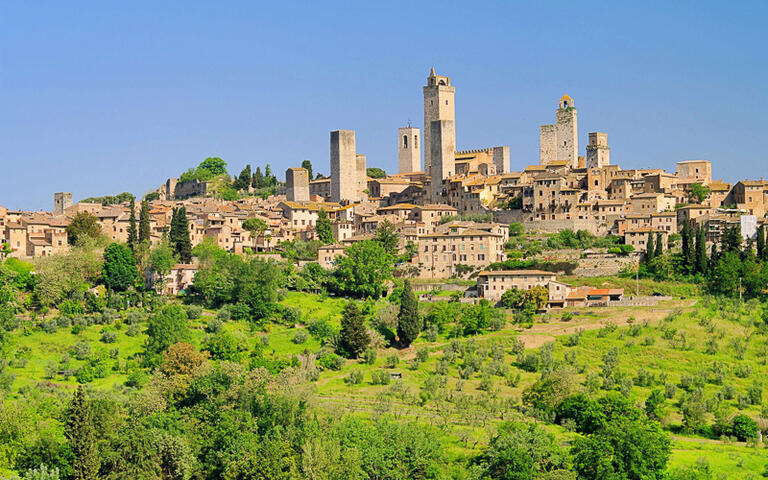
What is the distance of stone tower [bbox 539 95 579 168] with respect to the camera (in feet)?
331

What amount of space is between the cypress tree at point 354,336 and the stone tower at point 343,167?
34.8m

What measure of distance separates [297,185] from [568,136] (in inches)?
940

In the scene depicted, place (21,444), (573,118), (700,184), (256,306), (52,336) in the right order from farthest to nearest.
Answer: (573,118) → (700,184) → (256,306) → (52,336) → (21,444)

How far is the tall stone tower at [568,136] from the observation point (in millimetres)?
100625

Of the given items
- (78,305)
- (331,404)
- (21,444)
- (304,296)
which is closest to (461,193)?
(304,296)

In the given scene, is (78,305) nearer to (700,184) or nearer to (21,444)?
(21,444)

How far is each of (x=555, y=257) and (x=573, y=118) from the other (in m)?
28.8

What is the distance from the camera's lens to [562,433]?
5141 cm

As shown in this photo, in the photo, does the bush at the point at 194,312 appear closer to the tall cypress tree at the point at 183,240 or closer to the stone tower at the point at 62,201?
the tall cypress tree at the point at 183,240

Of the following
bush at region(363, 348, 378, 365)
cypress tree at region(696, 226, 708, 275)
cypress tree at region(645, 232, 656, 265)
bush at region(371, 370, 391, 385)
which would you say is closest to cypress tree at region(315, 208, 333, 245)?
bush at region(363, 348, 378, 365)

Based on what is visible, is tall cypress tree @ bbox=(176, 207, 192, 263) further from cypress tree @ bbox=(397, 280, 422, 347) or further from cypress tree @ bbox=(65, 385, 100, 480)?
cypress tree @ bbox=(65, 385, 100, 480)

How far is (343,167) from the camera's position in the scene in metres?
98.0

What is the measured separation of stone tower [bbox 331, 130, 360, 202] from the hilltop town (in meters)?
0.10

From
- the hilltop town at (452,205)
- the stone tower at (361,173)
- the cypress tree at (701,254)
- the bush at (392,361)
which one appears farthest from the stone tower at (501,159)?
the bush at (392,361)
